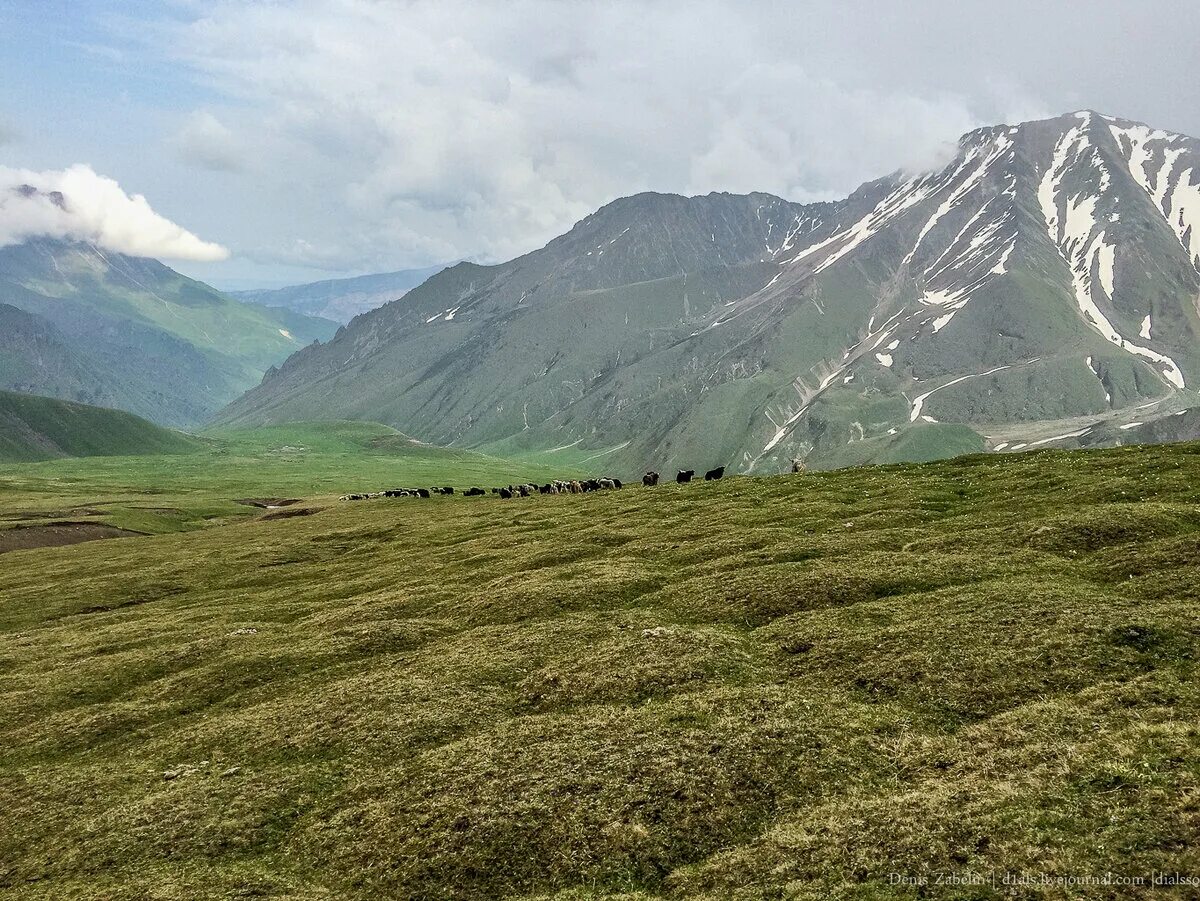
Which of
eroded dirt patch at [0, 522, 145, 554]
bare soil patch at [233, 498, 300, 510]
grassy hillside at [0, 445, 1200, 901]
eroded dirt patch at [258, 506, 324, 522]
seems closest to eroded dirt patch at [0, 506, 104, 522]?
eroded dirt patch at [0, 522, 145, 554]

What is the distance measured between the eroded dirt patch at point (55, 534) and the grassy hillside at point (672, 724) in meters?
70.5

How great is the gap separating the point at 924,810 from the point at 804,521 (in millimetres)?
35551

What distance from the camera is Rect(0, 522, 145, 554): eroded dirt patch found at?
10494cm

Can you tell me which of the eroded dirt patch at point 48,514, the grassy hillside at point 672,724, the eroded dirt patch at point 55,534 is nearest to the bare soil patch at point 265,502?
Result: the eroded dirt patch at point 48,514

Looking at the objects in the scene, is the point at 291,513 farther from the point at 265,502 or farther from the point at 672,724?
the point at 672,724

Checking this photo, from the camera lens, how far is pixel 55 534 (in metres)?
112

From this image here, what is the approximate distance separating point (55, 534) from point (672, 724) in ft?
411

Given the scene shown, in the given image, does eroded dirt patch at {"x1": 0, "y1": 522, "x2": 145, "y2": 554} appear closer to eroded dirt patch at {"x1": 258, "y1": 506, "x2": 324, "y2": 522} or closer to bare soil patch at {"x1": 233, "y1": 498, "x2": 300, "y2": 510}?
eroded dirt patch at {"x1": 258, "y1": 506, "x2": 324, "y2": 522}

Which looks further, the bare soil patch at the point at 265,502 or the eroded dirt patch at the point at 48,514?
the bare soil patch at the point at 265,502

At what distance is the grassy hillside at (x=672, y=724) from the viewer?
17875 mm

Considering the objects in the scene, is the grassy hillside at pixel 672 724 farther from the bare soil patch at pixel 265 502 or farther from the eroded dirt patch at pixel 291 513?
the bare soil patch at pixel 265 502

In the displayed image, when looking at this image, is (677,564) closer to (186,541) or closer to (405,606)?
(405,606)

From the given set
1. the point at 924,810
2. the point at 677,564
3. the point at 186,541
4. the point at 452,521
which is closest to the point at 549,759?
the point at 924,810

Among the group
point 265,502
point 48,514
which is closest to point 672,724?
point 48,514
